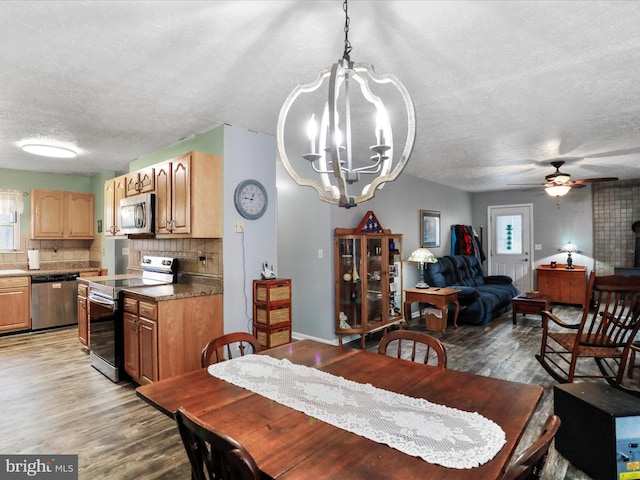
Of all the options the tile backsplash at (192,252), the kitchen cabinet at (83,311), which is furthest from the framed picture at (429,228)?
the kitchen cabinet at (83,311)

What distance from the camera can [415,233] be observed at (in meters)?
6.23

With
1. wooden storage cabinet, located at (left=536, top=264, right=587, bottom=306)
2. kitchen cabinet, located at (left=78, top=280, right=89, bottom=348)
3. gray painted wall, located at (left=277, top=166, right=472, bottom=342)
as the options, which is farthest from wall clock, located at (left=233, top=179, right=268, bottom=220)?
wooden storage cabinet, located at (left=536, top=264, right=587, bottom=306)

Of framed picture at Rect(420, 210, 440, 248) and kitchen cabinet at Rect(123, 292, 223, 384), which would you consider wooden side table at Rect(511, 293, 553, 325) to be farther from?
kitchen cabinet at Rect(123, 292, 223, 384)

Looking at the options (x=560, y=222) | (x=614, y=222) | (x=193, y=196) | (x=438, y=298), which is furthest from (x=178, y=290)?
(x=614, y=222)

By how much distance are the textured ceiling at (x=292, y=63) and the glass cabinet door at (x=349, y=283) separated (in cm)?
157

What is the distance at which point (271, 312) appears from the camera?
11.2 ft

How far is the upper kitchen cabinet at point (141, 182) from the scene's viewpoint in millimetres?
3812

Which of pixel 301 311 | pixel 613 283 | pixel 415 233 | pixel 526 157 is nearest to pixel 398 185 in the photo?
pixel 415 233

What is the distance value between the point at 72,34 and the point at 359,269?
3534 millimetres

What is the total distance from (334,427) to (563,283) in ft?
24.0

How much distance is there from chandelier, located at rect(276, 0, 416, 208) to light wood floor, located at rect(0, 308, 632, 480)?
1882 mm

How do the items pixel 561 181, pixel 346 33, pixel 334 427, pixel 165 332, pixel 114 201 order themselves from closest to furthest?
pixel 334 427, pixel 346 33, pixel 165 332, pixel 114 201, pixel 561 181

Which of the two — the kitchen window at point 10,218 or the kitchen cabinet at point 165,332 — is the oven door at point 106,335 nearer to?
the kitchen cabinet at point 165,332

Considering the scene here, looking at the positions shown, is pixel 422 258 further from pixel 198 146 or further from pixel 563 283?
pixel 198 146
